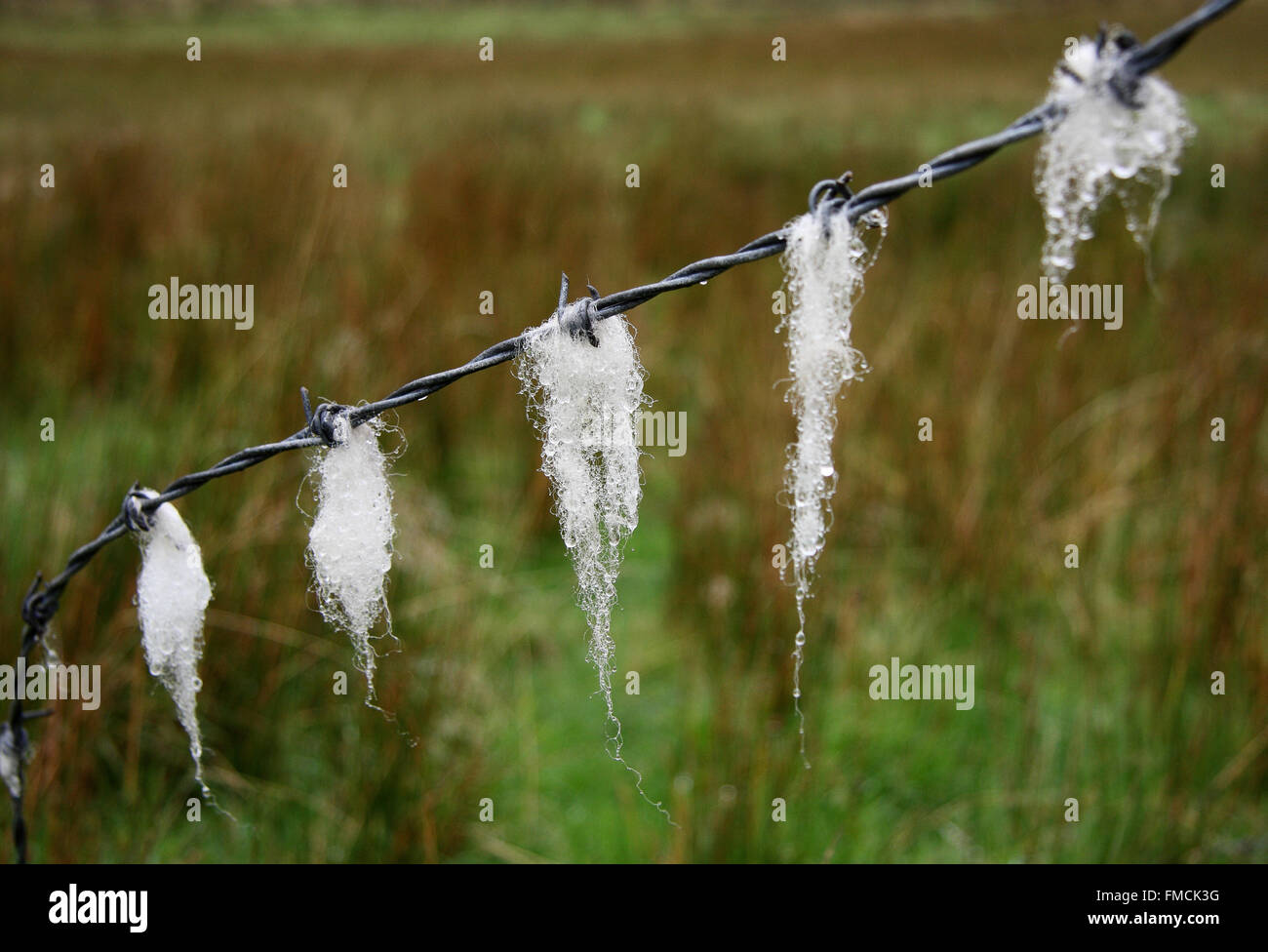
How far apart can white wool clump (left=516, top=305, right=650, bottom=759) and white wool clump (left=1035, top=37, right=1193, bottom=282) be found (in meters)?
0.48

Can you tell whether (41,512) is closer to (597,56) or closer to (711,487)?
(711,487)

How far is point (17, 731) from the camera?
144 centimetres

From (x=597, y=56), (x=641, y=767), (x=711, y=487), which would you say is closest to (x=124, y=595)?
(x=641, y=767)

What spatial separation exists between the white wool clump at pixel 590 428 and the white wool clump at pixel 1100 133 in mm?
476

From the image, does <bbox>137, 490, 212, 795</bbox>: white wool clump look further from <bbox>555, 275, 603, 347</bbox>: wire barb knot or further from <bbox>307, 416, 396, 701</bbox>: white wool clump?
<bbox>555, 275, 603, 347</bbox>: wire barb knot
